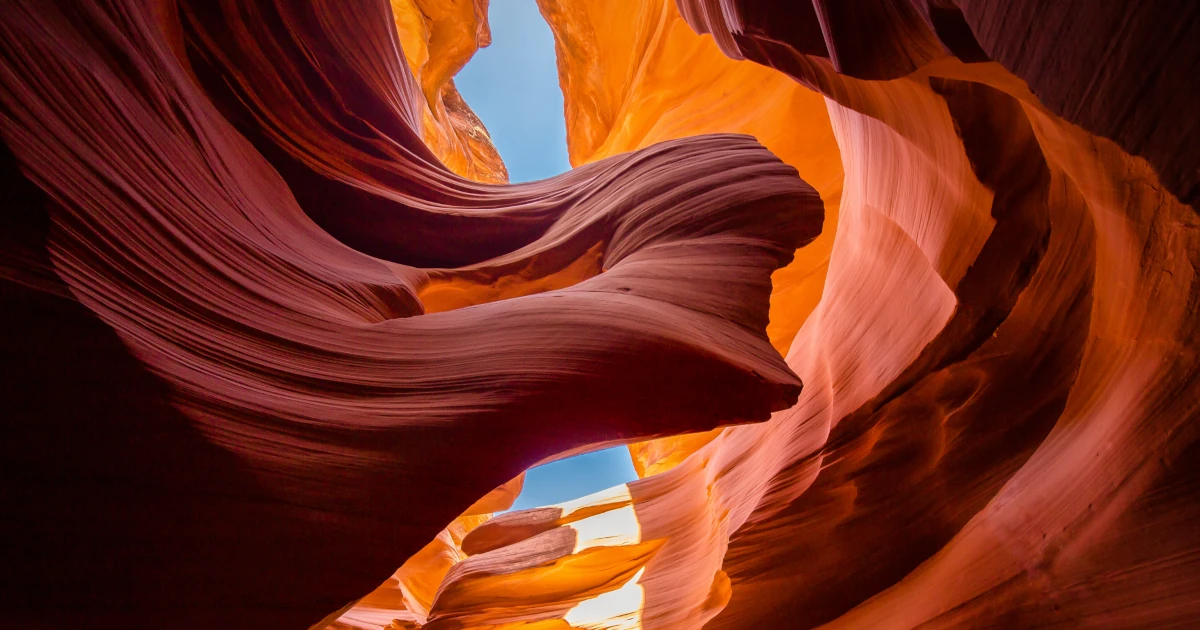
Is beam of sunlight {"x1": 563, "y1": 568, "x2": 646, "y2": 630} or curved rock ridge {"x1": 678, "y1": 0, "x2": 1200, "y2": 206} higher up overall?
curved rock ridge {"x1": 678, "y1": 0, "x2": 1200, "y2": 206}

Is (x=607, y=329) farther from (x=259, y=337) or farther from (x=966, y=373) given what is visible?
(x=966, y=373)

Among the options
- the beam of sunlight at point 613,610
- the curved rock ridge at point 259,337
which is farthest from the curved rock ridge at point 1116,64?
the beam of sunlight at point 613,610

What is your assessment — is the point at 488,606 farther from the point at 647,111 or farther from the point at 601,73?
the point at 601,73

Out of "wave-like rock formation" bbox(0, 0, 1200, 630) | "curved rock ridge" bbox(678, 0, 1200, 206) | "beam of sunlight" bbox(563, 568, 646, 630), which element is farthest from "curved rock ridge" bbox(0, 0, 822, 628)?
"beam of sunlight" bbox(563, 568, 646, 630)

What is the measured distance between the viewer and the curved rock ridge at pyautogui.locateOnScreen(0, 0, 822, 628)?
1017 mm

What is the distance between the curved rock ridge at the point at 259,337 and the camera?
3.34 ft

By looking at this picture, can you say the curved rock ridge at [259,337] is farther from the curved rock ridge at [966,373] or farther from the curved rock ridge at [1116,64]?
the curved rock ridge at [1116,64]

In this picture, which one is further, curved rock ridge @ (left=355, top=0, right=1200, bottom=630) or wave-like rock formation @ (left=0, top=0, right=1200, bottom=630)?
curved rock ridge @ (left=355, top=0, right=1200, bottom=630)

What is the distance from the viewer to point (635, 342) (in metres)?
1.70

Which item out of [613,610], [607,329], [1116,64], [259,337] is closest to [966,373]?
[607,329]

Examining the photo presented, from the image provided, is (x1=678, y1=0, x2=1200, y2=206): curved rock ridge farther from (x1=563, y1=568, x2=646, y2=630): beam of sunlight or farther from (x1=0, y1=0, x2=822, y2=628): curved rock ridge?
(x1=563, y1=568, x2=646, y2=630): beam of sunlight

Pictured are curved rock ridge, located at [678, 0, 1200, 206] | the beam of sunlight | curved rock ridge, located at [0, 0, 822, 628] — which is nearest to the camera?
curved rock ridge, located at [678, 0, 1200, 206]

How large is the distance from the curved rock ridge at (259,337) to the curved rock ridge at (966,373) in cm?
69

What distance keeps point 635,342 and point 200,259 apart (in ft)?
3.88
